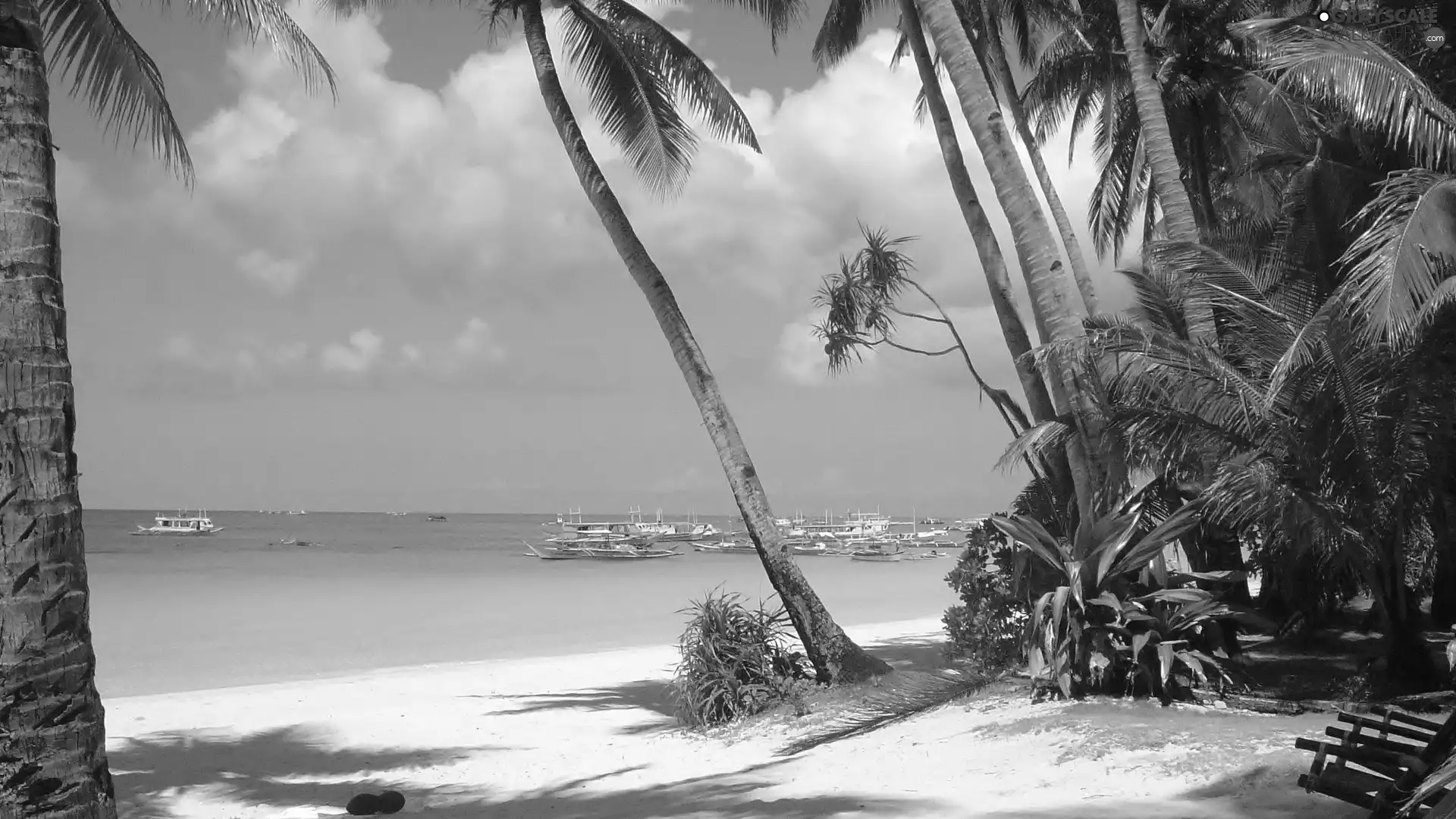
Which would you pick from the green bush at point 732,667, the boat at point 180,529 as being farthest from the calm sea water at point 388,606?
the boat at point 180,529

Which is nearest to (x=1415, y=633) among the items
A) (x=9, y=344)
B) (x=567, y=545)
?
(x=9, y=344)

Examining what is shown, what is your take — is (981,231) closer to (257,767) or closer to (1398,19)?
(1398,19)

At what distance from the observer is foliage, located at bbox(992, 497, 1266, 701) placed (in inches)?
292

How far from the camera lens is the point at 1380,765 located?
14.4 ft

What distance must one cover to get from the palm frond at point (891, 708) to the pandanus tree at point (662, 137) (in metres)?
0.92

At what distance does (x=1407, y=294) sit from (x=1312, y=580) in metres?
4.28

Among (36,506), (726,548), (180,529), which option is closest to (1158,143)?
(36,506)

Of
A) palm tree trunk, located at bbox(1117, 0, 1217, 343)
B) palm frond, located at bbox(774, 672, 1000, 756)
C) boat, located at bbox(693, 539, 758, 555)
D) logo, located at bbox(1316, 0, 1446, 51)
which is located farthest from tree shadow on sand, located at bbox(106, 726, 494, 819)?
boat, located at bbox(693, 539, 758, 555)

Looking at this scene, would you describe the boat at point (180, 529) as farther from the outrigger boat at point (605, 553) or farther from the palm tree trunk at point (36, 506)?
the palm tree trunk at point (36, 506)

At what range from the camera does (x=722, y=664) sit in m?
9.95

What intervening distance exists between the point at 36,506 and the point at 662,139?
9.80 m

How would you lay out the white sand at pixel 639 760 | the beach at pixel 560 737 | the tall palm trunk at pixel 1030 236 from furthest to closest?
the tall palm trunk at pixel 1030 236 < the beach at pixel 560 737 < the white sand at pixel 639 760

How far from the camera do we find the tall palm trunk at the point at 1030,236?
8.59 meters

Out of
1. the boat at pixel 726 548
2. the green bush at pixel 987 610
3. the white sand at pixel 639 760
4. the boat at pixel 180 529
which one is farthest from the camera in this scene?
the boat at pixel 180 529
